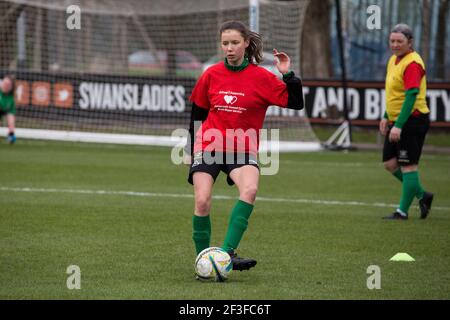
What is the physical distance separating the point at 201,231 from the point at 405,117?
3.80 metres

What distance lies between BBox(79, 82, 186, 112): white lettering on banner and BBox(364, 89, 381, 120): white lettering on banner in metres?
3.93

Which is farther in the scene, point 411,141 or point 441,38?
point 441,38

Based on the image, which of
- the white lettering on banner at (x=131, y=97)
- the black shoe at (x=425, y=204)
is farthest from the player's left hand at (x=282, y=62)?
the white lettering on banner at (x=131, y=97)

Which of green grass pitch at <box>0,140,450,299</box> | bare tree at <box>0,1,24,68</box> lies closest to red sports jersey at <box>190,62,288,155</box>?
green grass pitch at <box>0,140,450,299</box>

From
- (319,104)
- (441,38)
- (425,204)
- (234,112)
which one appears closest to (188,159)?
(234,112)

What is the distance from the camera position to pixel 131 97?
21.8 meters

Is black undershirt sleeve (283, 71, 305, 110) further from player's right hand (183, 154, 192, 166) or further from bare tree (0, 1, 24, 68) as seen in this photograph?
bare tree (0, 1, 24, 68)

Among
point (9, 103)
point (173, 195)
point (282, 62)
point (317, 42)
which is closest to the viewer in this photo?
point (282, 62)

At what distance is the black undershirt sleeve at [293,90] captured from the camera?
7367 millimetres

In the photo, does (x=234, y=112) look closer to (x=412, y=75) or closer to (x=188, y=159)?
(x=188, y=159)

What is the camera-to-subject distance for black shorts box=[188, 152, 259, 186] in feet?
24.2

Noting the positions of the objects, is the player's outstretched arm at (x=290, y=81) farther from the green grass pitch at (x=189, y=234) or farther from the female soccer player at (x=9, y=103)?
the female soccer player at (x=9, y=103)
